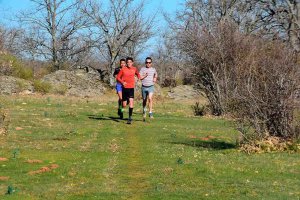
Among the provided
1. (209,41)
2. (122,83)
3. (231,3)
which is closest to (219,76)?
(209,41)

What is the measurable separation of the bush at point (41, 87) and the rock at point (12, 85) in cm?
39

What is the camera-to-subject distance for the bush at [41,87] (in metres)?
41.6

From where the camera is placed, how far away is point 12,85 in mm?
40312

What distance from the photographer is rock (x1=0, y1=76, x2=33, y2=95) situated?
3953 cm

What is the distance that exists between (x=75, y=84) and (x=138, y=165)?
113ft

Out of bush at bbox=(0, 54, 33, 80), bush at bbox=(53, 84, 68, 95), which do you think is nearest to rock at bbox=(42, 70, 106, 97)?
bush at bbox=(53, 84, 68, 95)

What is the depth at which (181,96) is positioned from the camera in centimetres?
5003

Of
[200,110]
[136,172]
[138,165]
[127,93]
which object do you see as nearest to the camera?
[136,172]

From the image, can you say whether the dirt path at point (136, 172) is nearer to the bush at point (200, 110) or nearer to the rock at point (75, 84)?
the bush at point (200, 110)

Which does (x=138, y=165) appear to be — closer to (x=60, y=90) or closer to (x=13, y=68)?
(x=60, y=90)

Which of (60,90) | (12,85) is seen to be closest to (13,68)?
(12,85)

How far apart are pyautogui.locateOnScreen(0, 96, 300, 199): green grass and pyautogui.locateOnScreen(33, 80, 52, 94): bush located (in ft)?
72.3

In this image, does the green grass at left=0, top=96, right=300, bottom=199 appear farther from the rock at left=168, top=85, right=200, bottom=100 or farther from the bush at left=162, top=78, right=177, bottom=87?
the bush at left=162, top=78, right=177, bottom=87

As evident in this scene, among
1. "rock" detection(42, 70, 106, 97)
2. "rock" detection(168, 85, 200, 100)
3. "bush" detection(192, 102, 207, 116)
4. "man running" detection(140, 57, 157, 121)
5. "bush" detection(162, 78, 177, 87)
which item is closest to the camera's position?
"man running" detection(140, 57, 157, 121)
